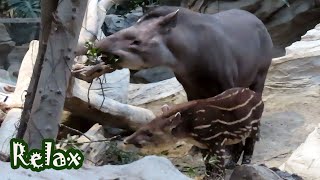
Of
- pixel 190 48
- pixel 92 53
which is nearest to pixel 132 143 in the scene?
pixel 92 53

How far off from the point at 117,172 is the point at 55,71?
54 centimetres

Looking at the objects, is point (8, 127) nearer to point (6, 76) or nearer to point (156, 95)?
point (156, 95)

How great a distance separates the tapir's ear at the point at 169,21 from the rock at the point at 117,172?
1.64 m

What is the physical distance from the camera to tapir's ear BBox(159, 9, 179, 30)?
3.93 meters

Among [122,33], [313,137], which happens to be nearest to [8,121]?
[122,33]

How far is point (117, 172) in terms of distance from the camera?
2.29m

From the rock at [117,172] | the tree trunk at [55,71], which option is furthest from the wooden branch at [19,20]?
the rock at [117,172]

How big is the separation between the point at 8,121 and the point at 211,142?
4.23 feet

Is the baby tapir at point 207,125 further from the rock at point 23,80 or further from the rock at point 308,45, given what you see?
the rock at point 308,45

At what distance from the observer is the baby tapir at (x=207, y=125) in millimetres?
3504

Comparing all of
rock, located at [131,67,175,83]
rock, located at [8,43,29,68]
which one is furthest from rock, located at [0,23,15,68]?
rock, located at [131,67,175,83]

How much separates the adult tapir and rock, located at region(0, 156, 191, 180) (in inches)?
55.4

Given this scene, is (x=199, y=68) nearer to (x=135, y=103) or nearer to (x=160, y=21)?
(x=160, y=21)

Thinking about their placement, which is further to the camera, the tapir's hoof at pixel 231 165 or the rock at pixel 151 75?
the rock at pixel 151 75
